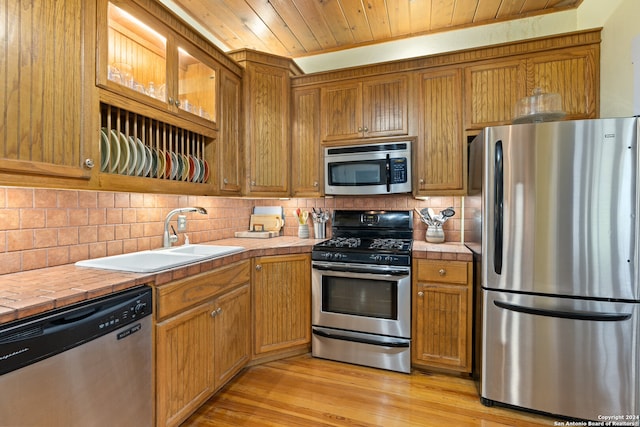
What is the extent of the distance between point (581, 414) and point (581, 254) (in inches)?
34.8

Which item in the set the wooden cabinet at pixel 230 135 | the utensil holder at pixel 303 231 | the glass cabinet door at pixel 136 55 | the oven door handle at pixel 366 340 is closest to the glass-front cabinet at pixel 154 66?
the glass cabinet door at pixel 136 55

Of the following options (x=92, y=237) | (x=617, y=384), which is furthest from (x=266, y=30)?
(x=617, y=384)

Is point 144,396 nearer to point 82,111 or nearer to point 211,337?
point 211,337

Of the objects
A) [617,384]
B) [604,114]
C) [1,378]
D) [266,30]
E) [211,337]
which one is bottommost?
[617,384]

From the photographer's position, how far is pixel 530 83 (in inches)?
85.4

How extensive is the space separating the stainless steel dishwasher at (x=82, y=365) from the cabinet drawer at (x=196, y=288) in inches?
3.3

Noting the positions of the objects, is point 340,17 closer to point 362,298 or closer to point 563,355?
point 362,298

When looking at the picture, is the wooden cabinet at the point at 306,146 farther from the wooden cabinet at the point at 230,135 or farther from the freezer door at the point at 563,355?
the freezer door at the point at 563,355

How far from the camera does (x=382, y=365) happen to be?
220cm

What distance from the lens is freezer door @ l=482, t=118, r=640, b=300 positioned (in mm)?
1561

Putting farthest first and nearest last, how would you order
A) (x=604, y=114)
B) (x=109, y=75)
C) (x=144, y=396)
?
1. (x=604, y=114)
2. (x=109, y=75)
3. (x=144, y=396)

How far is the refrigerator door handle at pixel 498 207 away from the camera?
1.77m

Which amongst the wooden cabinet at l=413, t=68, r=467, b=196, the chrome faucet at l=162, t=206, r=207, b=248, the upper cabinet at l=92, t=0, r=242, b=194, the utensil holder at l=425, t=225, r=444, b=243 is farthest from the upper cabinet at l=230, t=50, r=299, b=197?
the utensil holder at l=425, t=225, r=444, b=243

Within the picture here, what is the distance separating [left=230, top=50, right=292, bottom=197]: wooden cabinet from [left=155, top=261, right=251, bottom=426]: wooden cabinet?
0.83m
